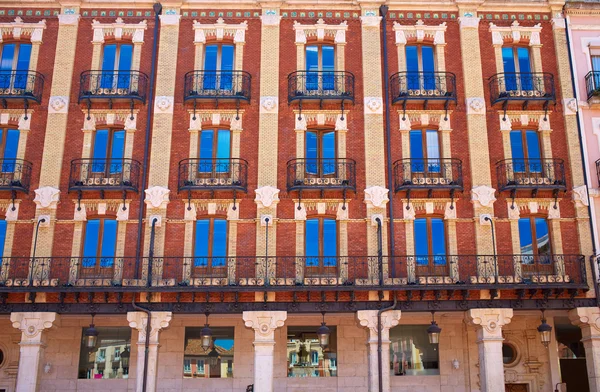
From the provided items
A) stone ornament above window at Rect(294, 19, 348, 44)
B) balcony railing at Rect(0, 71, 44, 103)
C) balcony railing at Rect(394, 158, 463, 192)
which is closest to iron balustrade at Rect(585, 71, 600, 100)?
balcony railing at Rect(394, 158, 463, 192)

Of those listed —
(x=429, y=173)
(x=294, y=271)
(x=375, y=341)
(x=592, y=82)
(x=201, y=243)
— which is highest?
(x=592, y=82)

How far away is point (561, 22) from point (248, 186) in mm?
14028

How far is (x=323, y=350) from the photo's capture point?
24266mm

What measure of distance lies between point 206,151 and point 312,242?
529 cm

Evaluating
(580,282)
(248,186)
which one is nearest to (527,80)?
(580,282)

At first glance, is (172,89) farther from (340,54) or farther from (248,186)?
(340,54)

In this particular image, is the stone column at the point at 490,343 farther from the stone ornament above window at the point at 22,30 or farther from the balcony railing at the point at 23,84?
the stone ornament above window at the point at 22,30

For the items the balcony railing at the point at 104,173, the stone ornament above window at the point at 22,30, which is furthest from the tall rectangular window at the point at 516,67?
the stone ornament above window at the point at 22,30

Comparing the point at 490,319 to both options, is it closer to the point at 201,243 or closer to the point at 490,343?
the point at 490,343

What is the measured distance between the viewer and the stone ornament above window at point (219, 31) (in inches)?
1017

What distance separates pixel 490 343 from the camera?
2200 centimetres

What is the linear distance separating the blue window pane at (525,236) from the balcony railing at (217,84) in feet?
36.6

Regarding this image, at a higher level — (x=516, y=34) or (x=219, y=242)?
(x=516, y=34)

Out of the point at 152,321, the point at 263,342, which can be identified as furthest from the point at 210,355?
the point at 263,342
